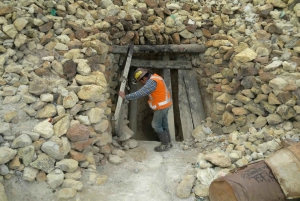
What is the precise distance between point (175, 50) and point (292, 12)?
1967 mm

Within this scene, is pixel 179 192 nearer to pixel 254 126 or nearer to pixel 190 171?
pixel 190 171

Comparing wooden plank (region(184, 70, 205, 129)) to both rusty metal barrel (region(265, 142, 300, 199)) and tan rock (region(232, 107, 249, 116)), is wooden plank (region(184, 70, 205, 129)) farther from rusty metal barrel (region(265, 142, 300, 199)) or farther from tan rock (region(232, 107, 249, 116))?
rusty metal barrel (region(265, 142, 300, 199))

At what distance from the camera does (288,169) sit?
2.52 metres

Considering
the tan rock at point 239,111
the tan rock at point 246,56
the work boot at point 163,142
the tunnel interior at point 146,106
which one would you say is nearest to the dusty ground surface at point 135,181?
the work boot at point 163,142

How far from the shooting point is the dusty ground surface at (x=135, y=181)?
272cm

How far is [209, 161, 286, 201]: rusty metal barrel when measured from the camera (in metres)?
2.45

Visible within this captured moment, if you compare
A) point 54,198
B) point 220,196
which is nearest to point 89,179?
point 54,198

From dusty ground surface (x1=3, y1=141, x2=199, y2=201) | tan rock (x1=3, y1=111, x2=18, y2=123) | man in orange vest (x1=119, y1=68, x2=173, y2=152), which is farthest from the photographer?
man in orange vest (x1=119, y1=68, x2=173, y2=152)

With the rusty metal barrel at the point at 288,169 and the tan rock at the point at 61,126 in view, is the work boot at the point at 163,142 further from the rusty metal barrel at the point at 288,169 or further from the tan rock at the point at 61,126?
the rusty metal barrel at the point at 288,169

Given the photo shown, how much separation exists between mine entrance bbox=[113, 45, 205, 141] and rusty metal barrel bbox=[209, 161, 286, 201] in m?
2.24

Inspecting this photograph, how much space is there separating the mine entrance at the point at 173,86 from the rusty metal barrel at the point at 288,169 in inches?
90.4

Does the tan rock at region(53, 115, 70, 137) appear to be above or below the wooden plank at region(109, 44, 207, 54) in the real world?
below

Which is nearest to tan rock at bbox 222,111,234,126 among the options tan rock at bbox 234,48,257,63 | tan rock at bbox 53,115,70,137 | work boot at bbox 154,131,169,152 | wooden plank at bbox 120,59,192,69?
tan rock at bbox 234,48,257,63

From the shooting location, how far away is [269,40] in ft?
14.1
